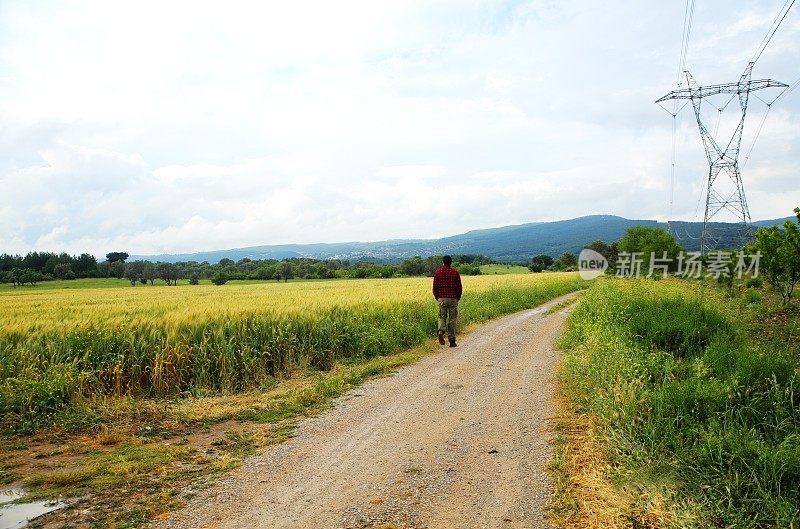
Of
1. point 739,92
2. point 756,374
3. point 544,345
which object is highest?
point 739,92

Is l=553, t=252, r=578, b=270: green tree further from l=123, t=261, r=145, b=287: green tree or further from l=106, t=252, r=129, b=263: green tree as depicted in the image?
l=106, t=252, r=129, b=263: green tree

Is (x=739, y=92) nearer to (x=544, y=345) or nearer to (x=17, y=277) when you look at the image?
(x=544, y=345)

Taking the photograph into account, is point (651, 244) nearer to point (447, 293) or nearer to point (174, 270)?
point (447, 293)

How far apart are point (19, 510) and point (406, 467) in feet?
13.7

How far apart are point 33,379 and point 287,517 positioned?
693cm

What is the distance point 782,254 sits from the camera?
744 inches

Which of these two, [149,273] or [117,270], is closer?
[149,273]

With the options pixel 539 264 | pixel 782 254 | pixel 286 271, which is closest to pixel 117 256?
pixel 286 271

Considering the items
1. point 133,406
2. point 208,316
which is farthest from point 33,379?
point 208,316

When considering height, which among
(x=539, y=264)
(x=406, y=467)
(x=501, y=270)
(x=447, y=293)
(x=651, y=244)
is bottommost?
(x=501, y=270)

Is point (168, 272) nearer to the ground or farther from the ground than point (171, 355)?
farther from the ground

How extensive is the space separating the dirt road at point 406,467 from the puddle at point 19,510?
1453 mm

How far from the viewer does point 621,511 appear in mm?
4332

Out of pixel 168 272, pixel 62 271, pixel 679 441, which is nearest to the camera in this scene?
pixel 679 441
